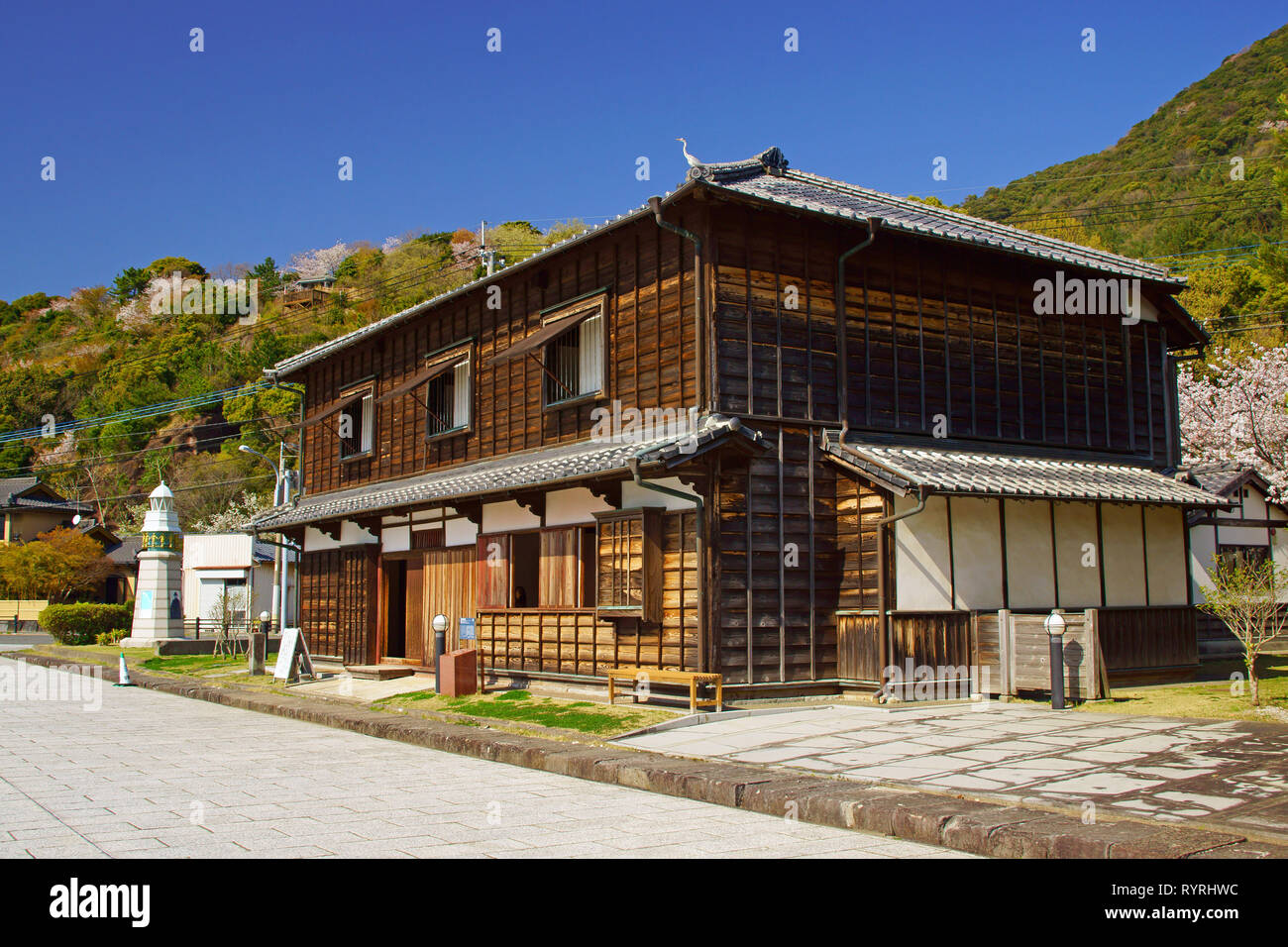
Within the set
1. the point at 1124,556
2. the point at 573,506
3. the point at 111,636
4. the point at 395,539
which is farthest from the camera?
the point at 111,636

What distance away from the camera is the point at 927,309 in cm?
1505

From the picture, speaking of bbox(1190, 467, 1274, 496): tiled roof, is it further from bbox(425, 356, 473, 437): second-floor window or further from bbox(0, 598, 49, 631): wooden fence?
bbox(0, 598, 49, 631): wooden fence

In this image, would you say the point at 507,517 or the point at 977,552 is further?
the point at 507,517

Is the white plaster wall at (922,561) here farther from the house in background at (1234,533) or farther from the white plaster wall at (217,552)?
the white plaster wall at (217,552)

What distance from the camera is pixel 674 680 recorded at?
12.6 metres

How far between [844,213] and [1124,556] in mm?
6655

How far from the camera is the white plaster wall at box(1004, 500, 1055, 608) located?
45.6 ft

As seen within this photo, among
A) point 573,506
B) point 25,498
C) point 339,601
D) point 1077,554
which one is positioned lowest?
point 339,601

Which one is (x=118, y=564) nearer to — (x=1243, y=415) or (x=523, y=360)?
(x=523, y=360)

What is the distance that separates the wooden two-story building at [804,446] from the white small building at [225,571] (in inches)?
901

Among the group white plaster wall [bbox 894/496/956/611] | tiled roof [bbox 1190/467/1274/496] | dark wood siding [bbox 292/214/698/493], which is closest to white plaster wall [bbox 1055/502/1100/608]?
white plaster wall [bbox 894/496/956/611]

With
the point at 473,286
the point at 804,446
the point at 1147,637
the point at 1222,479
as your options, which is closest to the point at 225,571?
the point at 473,286

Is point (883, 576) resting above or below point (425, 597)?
above
